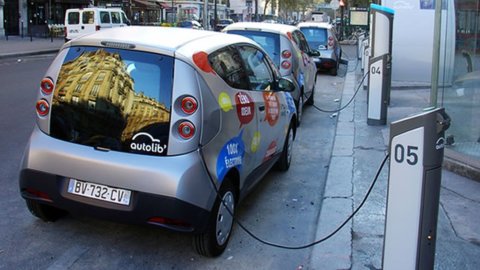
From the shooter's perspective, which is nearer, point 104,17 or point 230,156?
point 230,156

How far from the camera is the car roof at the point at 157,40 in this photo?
12.8 feet

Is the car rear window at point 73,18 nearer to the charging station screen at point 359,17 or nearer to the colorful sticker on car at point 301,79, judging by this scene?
the charging station screen at point 359,17

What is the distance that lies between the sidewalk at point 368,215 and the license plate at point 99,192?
1.43m

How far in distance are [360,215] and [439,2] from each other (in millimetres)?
2166

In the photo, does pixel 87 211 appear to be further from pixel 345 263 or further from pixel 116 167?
pixel 345 263

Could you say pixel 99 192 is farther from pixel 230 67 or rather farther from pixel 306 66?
pixel 306 66

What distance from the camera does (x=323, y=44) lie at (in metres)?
17.5

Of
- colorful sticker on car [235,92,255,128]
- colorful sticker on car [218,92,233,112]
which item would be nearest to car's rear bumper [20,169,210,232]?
colorful sticker on car [218,92,233,112]

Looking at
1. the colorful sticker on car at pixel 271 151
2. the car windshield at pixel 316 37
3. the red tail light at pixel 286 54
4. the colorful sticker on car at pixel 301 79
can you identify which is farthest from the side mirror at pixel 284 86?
the car windshield at pixel 316 37

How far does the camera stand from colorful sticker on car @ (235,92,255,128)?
14.4 ft

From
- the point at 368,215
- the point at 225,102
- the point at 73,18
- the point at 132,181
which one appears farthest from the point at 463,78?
the point at 73,18

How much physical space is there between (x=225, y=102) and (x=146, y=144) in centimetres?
72

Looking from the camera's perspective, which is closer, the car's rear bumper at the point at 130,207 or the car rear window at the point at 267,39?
the car's rear bumper at the point at 130,207

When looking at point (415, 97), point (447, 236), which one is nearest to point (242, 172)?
point (447, 236)
